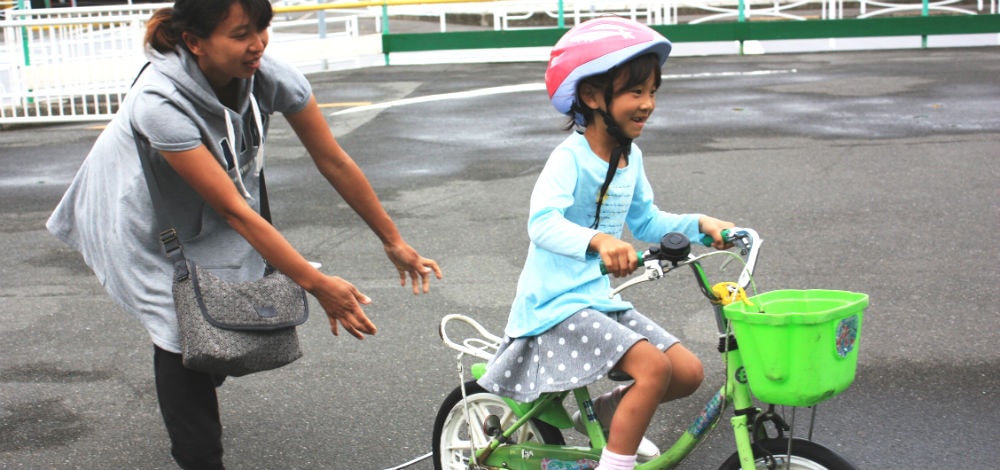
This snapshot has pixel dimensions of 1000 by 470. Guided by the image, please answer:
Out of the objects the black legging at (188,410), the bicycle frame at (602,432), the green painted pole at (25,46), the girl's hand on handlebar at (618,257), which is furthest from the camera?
the green painted pole at (25,46)

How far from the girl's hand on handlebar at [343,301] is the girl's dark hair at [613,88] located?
0.72 metres

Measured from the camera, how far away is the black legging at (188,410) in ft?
11.3

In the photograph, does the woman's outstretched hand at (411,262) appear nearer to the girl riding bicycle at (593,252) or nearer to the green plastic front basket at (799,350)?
the girl riding bicycle at (593,252)

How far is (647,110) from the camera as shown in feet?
10.5

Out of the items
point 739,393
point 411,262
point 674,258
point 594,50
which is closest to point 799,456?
point 739,393

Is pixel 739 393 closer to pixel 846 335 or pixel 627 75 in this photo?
pixel 846 335

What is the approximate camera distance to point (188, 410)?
3.47m

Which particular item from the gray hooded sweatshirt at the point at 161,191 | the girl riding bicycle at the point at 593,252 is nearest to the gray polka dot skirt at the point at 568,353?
the girl riding bicycle at the point at 593,252

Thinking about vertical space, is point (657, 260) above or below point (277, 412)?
above

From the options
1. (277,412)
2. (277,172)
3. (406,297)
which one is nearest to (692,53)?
(277,172)

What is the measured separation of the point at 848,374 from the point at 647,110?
936 millimetres

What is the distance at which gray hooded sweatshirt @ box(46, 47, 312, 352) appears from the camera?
3191mm

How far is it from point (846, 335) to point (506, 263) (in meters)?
4.04

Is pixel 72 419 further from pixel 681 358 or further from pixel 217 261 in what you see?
pixel 681 358
